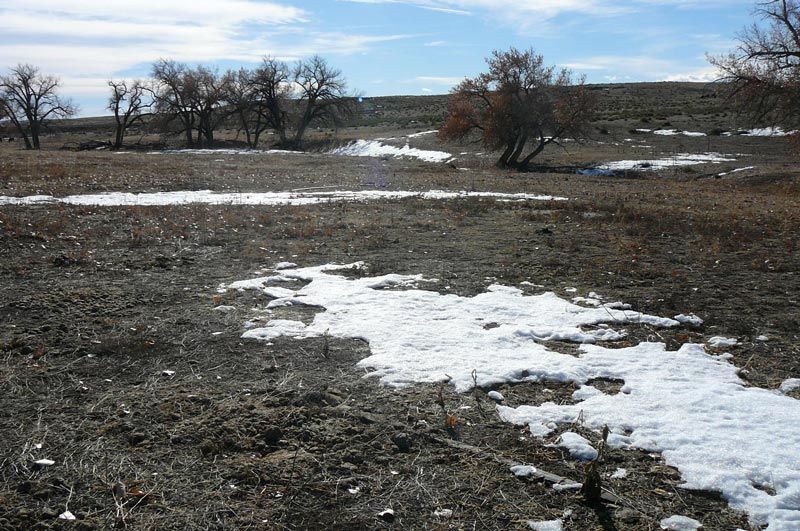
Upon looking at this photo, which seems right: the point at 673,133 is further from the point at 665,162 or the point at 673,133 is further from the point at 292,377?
the point at 292,377

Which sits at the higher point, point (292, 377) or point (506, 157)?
point (506, 157)

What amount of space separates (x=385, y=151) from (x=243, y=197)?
96.1 ft

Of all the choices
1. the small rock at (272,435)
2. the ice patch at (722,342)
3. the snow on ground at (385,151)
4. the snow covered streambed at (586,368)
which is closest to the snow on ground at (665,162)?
the snow on ground at (385,151)

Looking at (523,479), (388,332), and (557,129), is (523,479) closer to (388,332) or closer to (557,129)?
(388,332)

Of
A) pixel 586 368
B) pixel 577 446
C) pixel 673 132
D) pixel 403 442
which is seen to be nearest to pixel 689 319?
pixel 586 368

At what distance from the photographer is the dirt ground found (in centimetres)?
327

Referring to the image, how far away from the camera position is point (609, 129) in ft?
160

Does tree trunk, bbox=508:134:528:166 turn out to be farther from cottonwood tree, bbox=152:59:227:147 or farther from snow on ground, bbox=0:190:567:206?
cottonwood tree, bbox=152:59:227:147

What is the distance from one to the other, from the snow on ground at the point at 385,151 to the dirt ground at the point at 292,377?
2599 centimetres

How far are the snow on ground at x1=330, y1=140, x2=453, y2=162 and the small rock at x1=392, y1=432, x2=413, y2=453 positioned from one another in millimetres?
33136

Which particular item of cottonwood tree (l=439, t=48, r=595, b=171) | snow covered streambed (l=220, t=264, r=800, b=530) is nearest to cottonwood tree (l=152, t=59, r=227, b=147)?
cottonwood tree (l=439, t=48, r=595, b=171)

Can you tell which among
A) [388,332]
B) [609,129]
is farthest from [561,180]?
[609,129]

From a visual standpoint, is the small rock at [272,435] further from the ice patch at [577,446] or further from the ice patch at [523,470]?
the ice patch at [577,446]

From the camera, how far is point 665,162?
29.9 m
